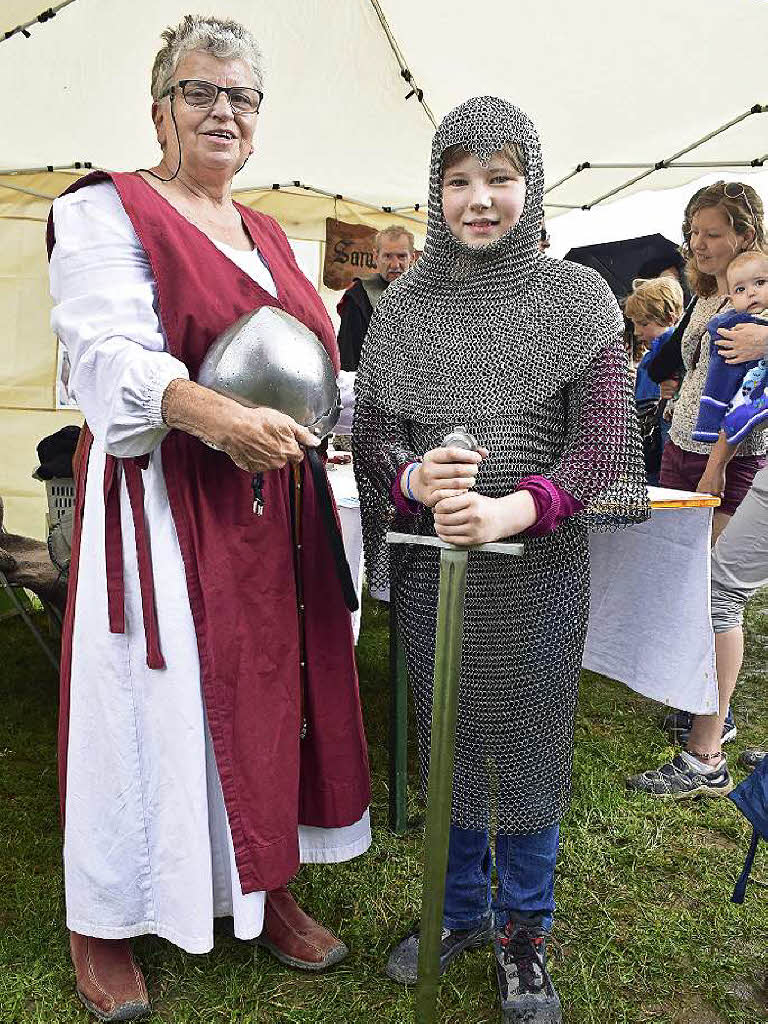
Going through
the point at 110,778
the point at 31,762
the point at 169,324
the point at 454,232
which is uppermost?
the point at 454,232

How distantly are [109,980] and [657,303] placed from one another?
3.78m

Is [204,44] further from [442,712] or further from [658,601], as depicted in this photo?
[658,601]

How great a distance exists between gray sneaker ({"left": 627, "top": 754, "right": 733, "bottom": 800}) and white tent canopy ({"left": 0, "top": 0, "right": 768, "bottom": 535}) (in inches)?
157

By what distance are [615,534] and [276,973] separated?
59.7 inches

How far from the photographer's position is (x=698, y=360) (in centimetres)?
356

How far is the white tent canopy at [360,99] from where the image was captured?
5367 mm

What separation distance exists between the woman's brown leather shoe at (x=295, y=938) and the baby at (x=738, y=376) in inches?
76.9

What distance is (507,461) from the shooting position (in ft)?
5.88

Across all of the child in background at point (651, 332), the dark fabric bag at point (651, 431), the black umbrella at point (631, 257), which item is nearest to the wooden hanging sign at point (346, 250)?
the black umbrella at point (631, 257)

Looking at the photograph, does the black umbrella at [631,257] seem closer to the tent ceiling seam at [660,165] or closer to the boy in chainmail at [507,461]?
the tent ceiling seam at [660,165]

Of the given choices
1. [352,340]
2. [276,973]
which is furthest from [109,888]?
[352,340]

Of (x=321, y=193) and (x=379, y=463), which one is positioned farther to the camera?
(x=321, y=193)

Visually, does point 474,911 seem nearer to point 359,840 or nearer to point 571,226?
point 359,840

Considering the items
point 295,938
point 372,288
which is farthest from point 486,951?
point 372,288
